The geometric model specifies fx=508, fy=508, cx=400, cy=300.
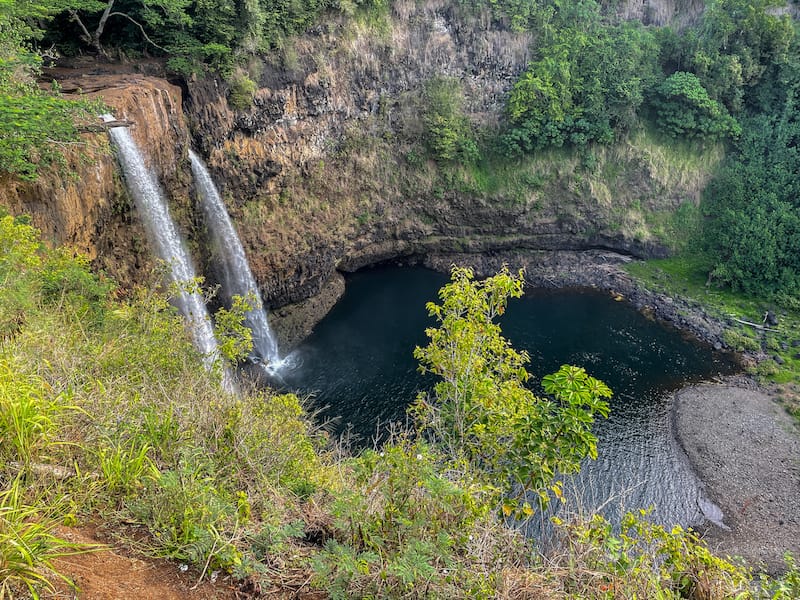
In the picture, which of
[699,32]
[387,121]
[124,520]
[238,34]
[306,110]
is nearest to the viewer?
[124,520]

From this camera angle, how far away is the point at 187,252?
18281mm

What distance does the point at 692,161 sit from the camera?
31141mm

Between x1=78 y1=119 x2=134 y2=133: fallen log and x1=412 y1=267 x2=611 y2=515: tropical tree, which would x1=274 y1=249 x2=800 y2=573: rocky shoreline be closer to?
x1=412 y1=267 x2=611 y2=515: tropical tree

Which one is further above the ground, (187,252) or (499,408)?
(499,408)

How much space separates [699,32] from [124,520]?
36613mm

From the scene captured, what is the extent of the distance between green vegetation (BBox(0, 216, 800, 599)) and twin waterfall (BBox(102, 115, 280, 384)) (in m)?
4.39

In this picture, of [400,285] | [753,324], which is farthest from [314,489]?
[753,324]

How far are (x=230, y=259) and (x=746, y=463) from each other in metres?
21.6

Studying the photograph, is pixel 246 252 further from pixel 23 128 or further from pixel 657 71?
pixel 657 71

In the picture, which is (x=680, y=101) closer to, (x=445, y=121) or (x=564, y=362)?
(x=445, y=121)

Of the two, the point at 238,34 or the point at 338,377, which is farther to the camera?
the point at 338,377

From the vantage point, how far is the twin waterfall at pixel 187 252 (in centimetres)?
1435

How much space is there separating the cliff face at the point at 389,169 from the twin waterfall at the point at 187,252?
128 cm

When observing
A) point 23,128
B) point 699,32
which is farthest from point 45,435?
point 699,32
